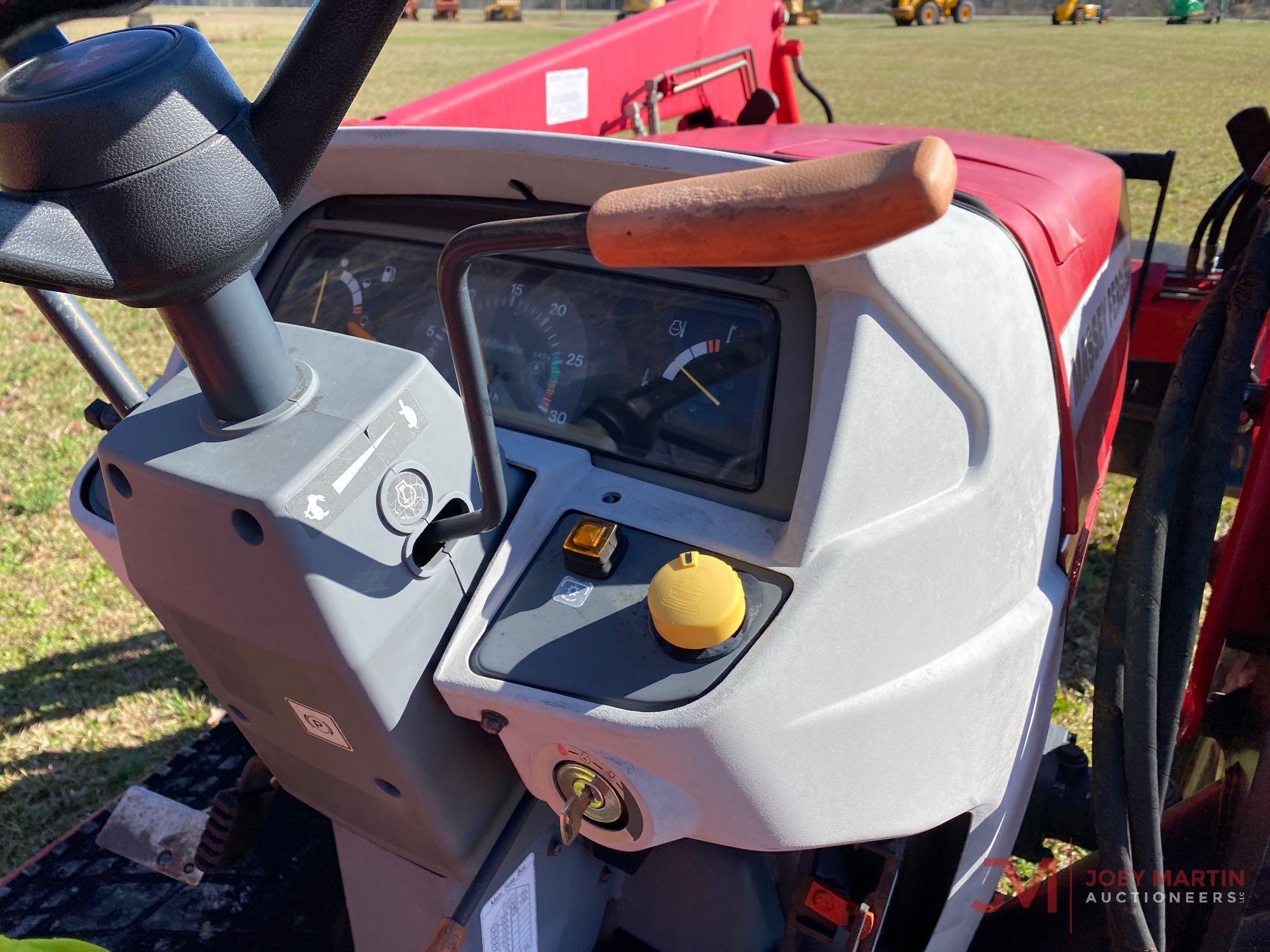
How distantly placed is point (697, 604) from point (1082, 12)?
7.16ft

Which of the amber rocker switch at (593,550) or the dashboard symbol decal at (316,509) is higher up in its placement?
the dashboard symbol decal at (316,509)

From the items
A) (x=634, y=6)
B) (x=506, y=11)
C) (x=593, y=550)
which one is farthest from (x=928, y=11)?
(x=593, y=550)

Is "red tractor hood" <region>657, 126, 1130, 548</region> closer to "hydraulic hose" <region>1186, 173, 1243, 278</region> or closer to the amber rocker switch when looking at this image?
"hydraulic hose" <region>1186, 173, 1243, 278</region>

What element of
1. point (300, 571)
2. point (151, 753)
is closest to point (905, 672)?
point (300, 571)

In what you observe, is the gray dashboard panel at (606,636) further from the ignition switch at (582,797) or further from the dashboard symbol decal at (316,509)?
the dashboard symbol decal at (316,509)

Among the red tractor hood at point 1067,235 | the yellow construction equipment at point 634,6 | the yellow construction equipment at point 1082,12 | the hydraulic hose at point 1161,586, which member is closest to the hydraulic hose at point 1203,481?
the hydraulic hose at point 1161,586

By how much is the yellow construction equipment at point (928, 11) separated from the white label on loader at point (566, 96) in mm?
19992

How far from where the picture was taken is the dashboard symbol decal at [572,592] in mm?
1027

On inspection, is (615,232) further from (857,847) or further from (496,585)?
(857,847)

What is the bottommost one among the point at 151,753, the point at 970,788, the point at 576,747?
the point at 151,753

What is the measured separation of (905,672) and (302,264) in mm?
1166

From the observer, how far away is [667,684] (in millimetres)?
930

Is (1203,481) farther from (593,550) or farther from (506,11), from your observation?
(506,11)

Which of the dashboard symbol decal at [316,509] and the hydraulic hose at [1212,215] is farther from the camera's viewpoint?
the hydraulic hose at [1212,215]
